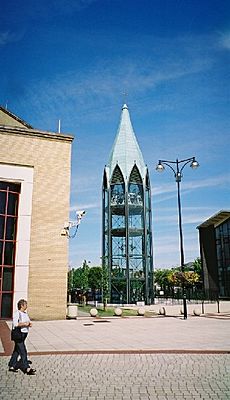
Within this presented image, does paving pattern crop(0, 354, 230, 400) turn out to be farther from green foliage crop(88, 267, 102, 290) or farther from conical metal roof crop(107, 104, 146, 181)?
green foliage crop(88, 267, 102, 290)

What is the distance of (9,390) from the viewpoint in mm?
6391

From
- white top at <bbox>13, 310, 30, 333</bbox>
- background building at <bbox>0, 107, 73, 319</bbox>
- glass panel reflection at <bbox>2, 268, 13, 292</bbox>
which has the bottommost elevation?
white top at <bbox>13, 310, 30, 333</bbox>

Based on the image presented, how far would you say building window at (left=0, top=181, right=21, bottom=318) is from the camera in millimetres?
21625

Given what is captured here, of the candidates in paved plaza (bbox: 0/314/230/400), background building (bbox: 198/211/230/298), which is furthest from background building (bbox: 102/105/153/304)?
paved plaza (bbox: 0/314/230/400)

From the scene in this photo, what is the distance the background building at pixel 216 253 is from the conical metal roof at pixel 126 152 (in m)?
18.2

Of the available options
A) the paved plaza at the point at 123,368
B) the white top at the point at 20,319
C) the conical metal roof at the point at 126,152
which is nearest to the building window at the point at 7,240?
the paved plaza at the point at 123,368

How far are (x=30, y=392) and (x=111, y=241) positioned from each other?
40.0 m

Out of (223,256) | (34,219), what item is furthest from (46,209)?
(223,256)

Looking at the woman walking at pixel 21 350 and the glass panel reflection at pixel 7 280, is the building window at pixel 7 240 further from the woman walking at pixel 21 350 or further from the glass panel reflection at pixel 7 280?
the woman walking at pixel 21 350

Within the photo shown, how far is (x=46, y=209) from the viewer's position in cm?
2348

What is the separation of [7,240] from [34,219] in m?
2.15

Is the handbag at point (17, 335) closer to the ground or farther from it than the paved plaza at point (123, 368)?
farther from it

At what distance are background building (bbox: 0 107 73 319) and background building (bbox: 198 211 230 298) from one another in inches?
1569

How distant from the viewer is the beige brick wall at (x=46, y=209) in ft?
72.1
